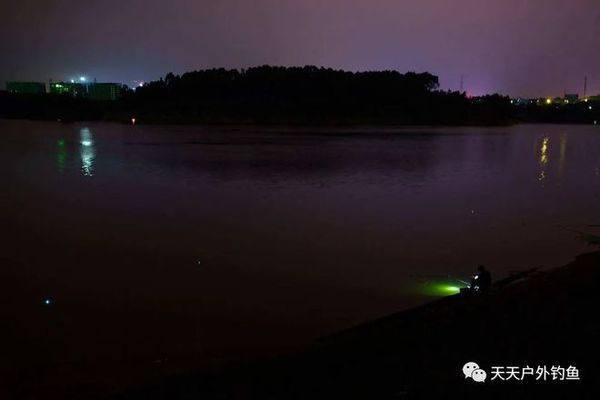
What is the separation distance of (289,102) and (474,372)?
348 ft

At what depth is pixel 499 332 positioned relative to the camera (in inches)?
249

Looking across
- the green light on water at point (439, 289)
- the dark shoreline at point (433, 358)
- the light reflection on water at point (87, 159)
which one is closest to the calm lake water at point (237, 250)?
the green light on water at point (439, 289)

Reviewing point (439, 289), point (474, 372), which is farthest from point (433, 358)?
point (439, 289)

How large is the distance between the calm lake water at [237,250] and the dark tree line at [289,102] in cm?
7891

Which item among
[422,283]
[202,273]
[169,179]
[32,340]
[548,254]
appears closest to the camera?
[32,340]

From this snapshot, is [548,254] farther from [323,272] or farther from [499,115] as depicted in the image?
[499,115]

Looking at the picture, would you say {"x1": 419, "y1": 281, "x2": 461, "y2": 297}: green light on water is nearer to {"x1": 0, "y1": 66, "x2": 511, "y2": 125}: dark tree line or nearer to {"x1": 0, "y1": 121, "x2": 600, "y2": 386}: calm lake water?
{"x1": 0, "y1": 121, "x2": 600, "y2": 386}: calm lake water

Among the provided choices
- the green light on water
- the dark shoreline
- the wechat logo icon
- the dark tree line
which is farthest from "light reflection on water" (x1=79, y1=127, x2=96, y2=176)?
the dark tree line

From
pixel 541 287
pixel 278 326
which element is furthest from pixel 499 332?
pixel 278 326

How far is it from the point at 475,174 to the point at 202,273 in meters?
22.0

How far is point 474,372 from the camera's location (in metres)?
5.08

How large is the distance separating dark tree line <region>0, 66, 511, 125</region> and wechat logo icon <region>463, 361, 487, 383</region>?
334ft

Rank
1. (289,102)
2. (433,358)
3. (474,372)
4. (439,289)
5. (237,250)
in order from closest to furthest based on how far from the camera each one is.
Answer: (474,372), (433,358), (439,289), (237,250), (289,102)

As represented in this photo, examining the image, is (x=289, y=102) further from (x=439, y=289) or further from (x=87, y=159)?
(x=439, y=289)
